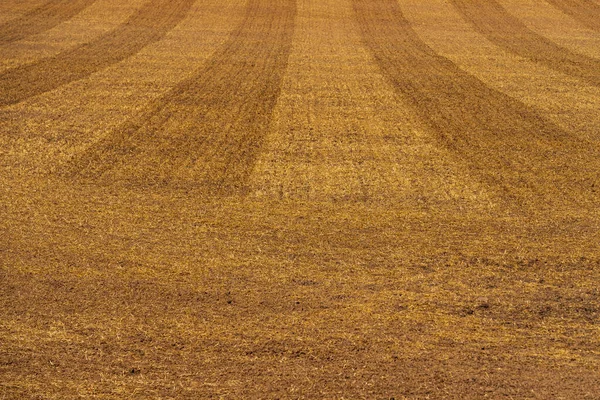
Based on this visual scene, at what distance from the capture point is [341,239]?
9.41m

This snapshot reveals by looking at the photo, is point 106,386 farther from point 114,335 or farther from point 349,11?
point 349,11

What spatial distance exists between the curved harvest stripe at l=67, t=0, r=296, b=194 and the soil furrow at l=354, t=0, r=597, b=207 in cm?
395

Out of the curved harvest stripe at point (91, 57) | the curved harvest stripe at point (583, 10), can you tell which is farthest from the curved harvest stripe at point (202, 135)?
the curved harvest stripe at point (583, 10)

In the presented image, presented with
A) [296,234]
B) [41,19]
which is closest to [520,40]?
[41,19]

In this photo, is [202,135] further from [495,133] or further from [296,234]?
[495,133]

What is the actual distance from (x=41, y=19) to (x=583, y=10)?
2739 cm

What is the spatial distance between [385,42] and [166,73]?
10.4 metres

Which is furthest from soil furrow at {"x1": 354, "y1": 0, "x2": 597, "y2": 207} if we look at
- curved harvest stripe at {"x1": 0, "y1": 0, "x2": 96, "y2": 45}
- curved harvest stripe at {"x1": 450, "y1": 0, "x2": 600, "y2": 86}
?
curved harvest stripe at {"x1": 0, "y1": 0, "x2": 96, "y2": 45}

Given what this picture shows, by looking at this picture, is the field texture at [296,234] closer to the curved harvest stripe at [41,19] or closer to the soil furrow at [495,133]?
the soil furrow at [495,133]

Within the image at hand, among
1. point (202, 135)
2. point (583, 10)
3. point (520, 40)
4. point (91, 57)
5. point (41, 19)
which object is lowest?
point (202, 135)

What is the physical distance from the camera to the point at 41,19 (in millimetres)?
30234

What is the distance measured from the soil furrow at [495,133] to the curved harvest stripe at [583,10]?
12996mm

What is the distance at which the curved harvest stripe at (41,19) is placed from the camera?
26.9 m

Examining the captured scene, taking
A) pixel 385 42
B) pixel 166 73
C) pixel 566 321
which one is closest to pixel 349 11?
pixel 385 42
